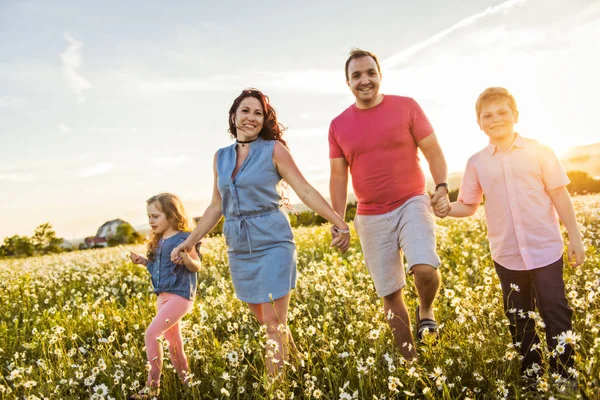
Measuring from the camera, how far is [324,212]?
13.9 feet

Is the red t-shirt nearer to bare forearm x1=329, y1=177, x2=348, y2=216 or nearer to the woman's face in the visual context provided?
bare forearm x1=329, y1=177, x2=348, y2=216

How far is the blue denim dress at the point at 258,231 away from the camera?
431 centimetres

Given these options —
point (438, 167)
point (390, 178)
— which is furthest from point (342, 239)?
point (438, 167)

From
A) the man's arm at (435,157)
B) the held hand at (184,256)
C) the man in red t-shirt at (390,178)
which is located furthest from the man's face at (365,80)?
the held hand at (184,256)

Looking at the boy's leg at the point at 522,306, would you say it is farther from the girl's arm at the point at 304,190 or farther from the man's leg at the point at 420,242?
the girl's arm at the point at 304,190

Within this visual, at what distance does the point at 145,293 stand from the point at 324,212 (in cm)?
651

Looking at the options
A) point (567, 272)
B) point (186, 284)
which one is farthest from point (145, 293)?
point (567, 272)

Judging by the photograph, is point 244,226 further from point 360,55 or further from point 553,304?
point 553,304

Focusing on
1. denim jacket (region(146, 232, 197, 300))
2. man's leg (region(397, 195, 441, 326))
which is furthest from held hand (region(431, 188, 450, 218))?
denim jacket (region(146, 232, 197, 300))

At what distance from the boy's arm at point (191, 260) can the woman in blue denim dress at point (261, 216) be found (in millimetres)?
474

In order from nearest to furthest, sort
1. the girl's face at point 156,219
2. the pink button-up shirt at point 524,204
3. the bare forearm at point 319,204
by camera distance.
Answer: the pink button-up shirt at point 524,204, the bare forearm at point 319,204, the girl's face at point 156,219

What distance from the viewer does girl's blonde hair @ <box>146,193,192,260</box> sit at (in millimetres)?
5199

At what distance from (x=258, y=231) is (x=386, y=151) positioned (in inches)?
53.4

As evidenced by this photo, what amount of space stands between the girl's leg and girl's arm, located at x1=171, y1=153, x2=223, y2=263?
51 cm
